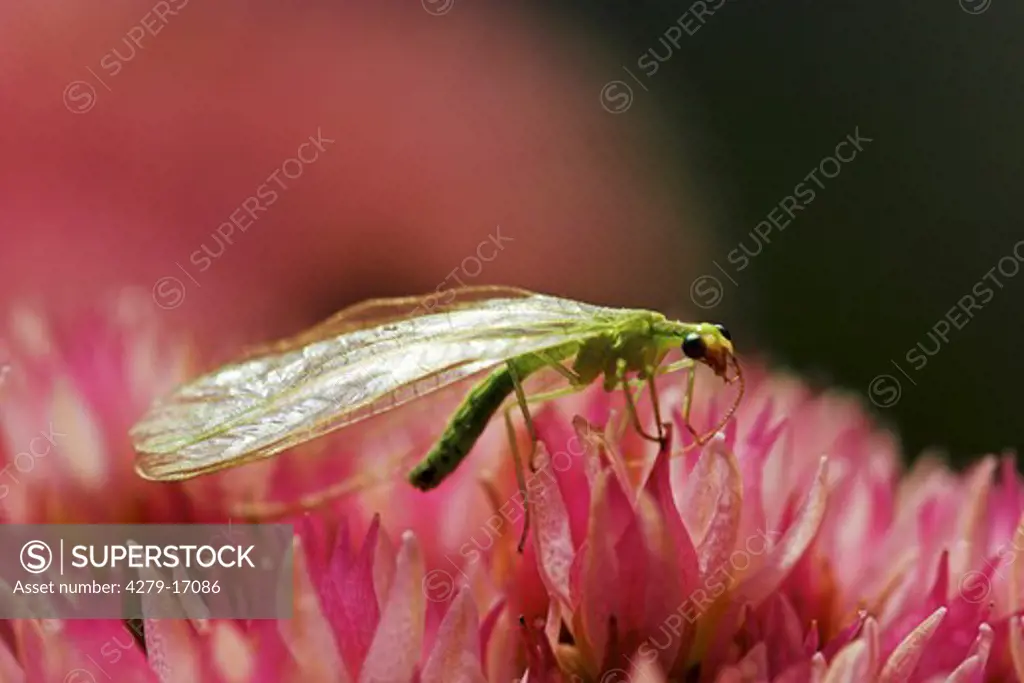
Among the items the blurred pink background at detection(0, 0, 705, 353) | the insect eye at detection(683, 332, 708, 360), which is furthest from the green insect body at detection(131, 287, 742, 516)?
the blurred pink background at detection(0, 0, 705, 353)

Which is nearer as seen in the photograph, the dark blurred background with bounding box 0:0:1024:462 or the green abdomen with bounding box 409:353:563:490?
the green abdomen with bounding box 409:353:563:490

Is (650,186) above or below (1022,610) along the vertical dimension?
above

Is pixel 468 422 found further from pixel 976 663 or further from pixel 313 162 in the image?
pixel 313 162

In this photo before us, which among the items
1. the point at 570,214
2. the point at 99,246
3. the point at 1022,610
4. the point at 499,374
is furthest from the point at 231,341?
the point at 1022,610

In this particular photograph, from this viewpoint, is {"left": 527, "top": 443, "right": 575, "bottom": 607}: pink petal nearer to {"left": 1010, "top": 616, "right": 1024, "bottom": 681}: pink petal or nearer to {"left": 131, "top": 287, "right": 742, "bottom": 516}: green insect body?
{"left": 131, "top": 287, "right": 742, "bottom": 516}: green insect body

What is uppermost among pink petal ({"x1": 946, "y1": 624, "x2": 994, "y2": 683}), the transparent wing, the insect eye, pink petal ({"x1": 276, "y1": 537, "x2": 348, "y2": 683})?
the insect eye

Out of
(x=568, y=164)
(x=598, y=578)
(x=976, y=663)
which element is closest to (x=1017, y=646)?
(x=976, y=663)

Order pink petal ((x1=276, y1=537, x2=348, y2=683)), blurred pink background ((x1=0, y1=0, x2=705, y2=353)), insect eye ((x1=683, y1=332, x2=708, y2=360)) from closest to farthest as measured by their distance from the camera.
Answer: pink petal ((x1=276, y1=537, x2=348, y2=683))
insect eye ((x1=683, y1=332, x2=708, y2=360))
blurred pink background ((x1=0, y1=0, x2=705, y2=353))

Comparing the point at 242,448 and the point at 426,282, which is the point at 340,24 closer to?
the point at 426,282

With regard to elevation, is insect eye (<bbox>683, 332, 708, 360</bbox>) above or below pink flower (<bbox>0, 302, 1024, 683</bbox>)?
above
